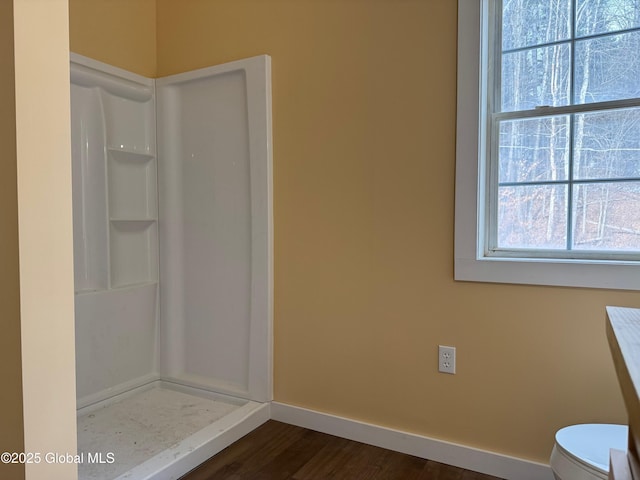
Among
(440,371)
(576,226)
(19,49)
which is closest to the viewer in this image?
(19,49)

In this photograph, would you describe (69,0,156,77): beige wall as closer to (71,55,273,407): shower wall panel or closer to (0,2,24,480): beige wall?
(71,55,273,407): shower wall panel

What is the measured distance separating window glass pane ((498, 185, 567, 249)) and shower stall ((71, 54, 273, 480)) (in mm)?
1124

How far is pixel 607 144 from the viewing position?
1677 millimetres

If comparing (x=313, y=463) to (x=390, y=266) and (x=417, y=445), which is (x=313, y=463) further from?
(x=390, y=266)

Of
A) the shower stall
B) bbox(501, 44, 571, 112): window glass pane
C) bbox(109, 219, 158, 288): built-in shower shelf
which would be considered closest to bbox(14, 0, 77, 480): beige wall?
the shower stall

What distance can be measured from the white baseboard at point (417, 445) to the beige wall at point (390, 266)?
37 millimetres

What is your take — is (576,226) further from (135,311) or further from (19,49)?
(135,311)

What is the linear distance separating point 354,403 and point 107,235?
62.1 inches

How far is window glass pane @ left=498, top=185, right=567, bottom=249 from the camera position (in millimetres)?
1759

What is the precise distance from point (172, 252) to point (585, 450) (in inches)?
86.4

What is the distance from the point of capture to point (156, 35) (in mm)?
2693

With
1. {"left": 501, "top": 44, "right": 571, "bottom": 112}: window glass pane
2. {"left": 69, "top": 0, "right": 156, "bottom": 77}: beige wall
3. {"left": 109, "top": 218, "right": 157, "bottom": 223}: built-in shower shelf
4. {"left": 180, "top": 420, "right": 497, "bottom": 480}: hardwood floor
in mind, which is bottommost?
{"left": 180, "top": 420, "right": 497, "bottom": 480}: hardwood floor

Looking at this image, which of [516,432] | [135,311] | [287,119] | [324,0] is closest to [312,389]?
[516,432]

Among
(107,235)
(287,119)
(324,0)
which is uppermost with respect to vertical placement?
(324,0)
